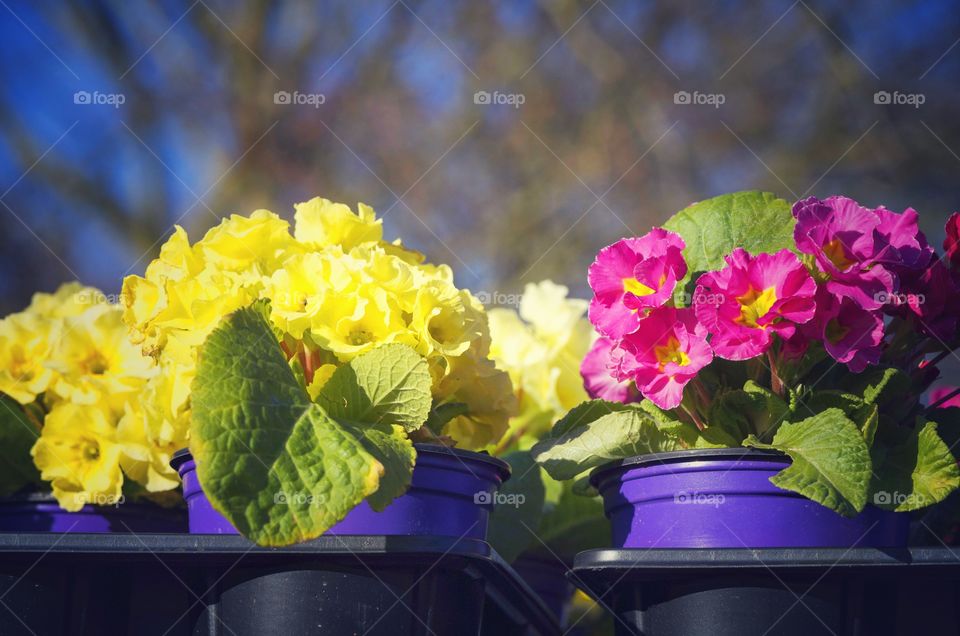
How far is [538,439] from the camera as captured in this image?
1551mm

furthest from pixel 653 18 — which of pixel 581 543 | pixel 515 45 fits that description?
pixel 581 543

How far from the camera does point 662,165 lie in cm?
398

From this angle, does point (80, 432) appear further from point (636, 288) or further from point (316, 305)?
point (636, 288)

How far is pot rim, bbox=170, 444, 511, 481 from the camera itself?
946 mm

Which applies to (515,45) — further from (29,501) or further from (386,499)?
(386,499)

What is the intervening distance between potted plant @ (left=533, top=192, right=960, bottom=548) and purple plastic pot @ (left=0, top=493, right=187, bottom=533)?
501 mm

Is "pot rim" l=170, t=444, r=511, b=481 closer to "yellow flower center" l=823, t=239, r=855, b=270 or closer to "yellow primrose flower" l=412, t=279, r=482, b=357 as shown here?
"yellow primrose flower" l=412, t=279, r=482, b=357

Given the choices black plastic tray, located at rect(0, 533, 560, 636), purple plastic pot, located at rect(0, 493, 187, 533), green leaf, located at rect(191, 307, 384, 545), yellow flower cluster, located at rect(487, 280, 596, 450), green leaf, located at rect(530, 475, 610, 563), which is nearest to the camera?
green leaf, located at rect(191, 307, 384, 545)

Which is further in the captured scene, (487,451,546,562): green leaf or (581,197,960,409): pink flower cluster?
(487,451,546,562): green leaf

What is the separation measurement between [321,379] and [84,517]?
43 cm

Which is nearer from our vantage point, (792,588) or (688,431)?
(792,588)

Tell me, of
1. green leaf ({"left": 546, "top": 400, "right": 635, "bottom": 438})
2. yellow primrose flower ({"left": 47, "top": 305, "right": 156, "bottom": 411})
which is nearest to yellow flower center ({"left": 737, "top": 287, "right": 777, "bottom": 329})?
green leaf ({"left": 546, "top": 400, "right": 635, "bottom": 438})

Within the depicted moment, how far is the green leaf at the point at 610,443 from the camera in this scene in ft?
3.39

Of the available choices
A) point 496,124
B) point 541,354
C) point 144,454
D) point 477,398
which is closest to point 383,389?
point 477,398
